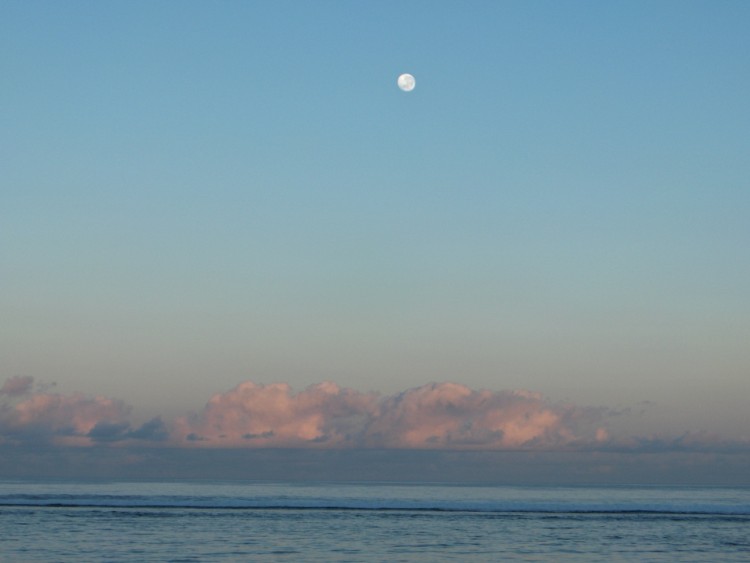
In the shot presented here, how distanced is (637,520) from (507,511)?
14354 millimetres

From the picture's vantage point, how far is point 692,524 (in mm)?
71438

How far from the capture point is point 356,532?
186ft

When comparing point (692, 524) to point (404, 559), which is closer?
point (404, 559)

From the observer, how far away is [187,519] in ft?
219

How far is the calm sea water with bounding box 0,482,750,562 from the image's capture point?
44594 mm

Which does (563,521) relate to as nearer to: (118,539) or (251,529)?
(251,529)

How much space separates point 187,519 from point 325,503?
98.4 feet

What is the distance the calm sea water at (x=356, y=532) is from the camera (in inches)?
1756

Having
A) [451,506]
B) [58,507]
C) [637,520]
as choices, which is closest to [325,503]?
[451,506]

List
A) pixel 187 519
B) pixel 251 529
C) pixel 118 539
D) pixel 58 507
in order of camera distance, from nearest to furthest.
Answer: pixel 118 539, pixel 251 529, pixel 187 519, pixel 58 507

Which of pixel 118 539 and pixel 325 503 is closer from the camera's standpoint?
pixel 118 539

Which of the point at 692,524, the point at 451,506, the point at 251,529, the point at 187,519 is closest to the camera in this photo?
the point at 251,529

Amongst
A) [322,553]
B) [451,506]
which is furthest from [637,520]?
[322,553]

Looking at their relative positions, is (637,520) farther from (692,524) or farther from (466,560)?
(466,560)
